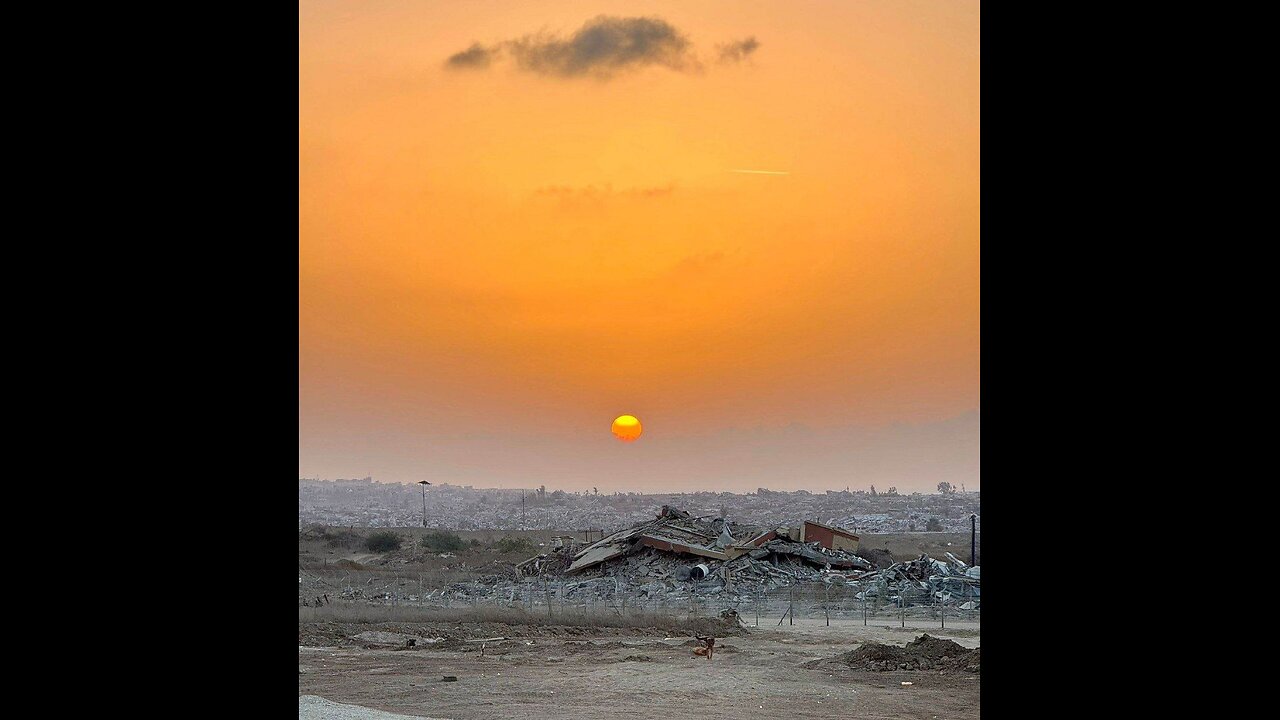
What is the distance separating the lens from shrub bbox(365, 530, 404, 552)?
108ft

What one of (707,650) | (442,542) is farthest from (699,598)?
(442,542)

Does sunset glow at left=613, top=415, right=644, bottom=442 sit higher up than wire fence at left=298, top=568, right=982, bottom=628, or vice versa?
sunset glow at left=613, top=415, right=644, bottom=442

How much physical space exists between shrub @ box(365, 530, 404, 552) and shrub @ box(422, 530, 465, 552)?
2.80 feet

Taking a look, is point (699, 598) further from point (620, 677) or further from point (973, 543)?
point (620, 677)

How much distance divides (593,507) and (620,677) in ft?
126

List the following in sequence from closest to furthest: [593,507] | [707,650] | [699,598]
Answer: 1. [707,650]
2. [699,598]
3. [593,507]

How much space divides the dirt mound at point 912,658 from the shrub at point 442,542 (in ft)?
65.8

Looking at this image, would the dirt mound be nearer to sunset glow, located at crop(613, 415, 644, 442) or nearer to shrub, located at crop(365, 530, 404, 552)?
sunset glow, located at crop(613, 415, 644, 442)

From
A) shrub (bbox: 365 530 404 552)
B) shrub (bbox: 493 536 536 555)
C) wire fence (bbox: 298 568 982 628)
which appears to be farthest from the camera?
shrub (bbox: 365 530 404 552)

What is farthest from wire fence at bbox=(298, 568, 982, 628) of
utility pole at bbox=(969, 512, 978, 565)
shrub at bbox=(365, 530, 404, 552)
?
shrub at bbox=(365, 530, 404, 552)

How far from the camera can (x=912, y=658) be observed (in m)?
14.1
